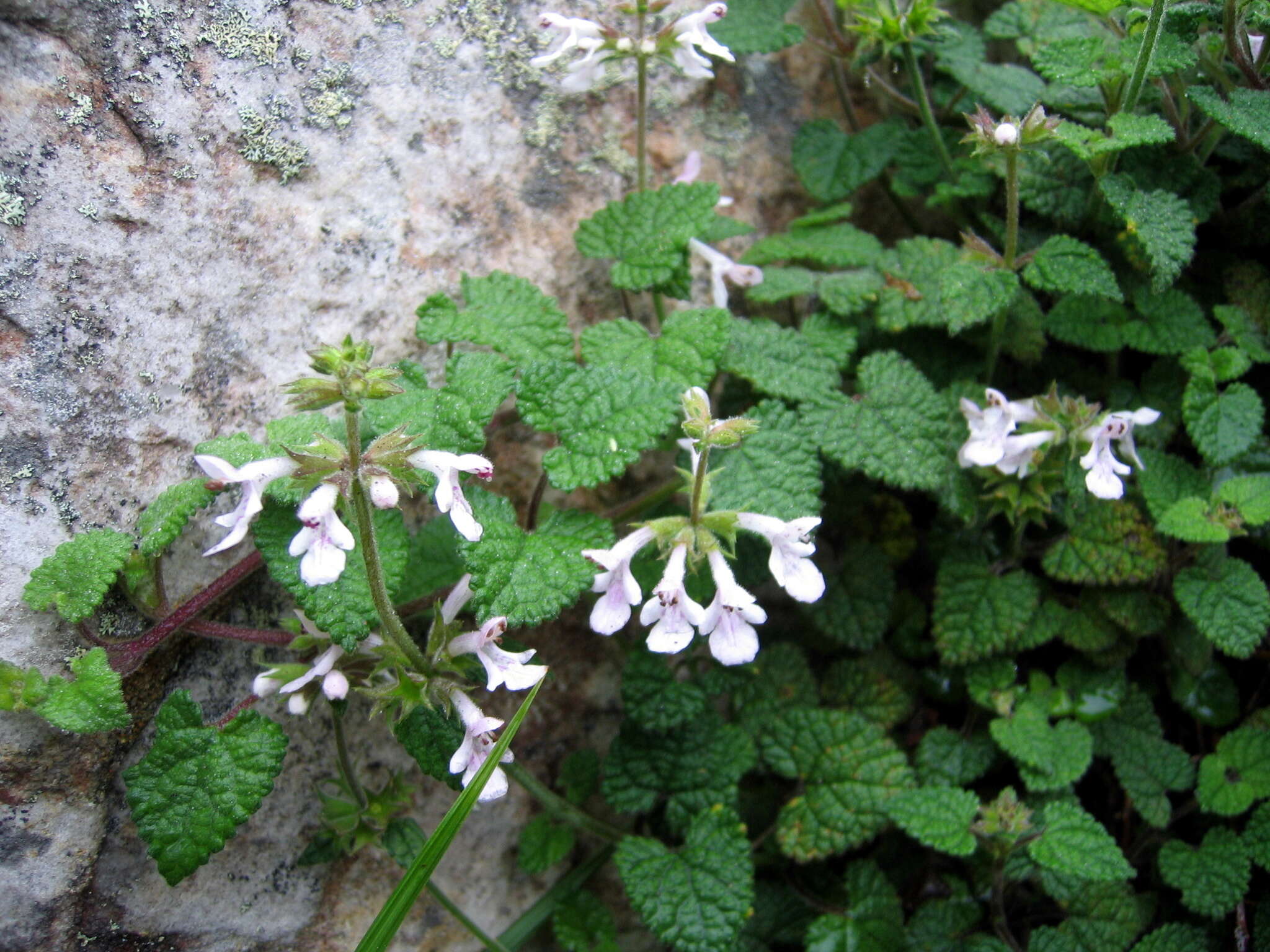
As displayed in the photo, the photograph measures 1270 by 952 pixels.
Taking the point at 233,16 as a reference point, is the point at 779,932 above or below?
below

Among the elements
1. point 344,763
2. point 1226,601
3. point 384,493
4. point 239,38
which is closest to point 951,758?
point 1226,601

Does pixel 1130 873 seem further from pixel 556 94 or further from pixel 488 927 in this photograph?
pixel 556 94

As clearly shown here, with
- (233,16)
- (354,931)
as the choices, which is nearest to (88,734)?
(354,931)

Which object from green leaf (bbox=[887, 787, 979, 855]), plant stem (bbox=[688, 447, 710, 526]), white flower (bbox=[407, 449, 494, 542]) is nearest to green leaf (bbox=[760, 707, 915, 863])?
green leaf (bbox=[887, 787, 979, 855])

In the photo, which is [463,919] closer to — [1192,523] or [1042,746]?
[1042,746]

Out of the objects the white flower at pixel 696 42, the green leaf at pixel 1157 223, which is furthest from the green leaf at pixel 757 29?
the green leaf at pixel 1157 223
